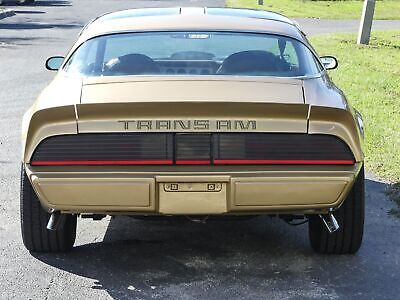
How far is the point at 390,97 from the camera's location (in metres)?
10.8

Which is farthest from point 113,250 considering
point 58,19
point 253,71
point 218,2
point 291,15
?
point 218,2

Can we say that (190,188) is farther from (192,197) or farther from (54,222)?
(54,222)

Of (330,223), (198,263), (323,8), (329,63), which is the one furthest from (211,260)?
(323,8)

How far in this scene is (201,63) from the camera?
5.58 metres

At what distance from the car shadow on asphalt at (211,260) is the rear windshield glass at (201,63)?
3.16 feet

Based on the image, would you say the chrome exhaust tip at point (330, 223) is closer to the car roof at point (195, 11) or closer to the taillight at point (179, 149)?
the taillight at point (179, 149)

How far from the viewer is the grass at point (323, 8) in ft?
100.0

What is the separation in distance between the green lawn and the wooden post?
27 centimetres

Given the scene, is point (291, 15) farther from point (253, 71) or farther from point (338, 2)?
point (253, 71)

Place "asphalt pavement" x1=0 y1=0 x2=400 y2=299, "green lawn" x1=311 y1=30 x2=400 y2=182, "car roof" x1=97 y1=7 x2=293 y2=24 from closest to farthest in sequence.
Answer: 1. "asphalt pavement" x1=0 y1=0 x2=400 y2=299
2. "car roof" x1=97 y1=7 x2=293 y2=24
3. "green lawn" x1=311 y1=30 x2=400 y2=182

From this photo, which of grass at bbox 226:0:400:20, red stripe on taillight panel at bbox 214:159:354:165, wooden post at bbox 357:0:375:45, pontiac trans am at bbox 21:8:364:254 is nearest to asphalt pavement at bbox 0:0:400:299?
pontiac trans am at bbox 21:8:364:254

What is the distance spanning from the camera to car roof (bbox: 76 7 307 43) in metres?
5.02

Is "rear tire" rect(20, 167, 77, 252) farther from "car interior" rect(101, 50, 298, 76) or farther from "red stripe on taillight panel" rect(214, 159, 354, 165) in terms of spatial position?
"red stripe on taillight panel" rect(214, 159, 354, 165)

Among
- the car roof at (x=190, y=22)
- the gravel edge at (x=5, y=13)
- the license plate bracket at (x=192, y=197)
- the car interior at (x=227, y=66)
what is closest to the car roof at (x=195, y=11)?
the car roof at (x=190, y=22)
